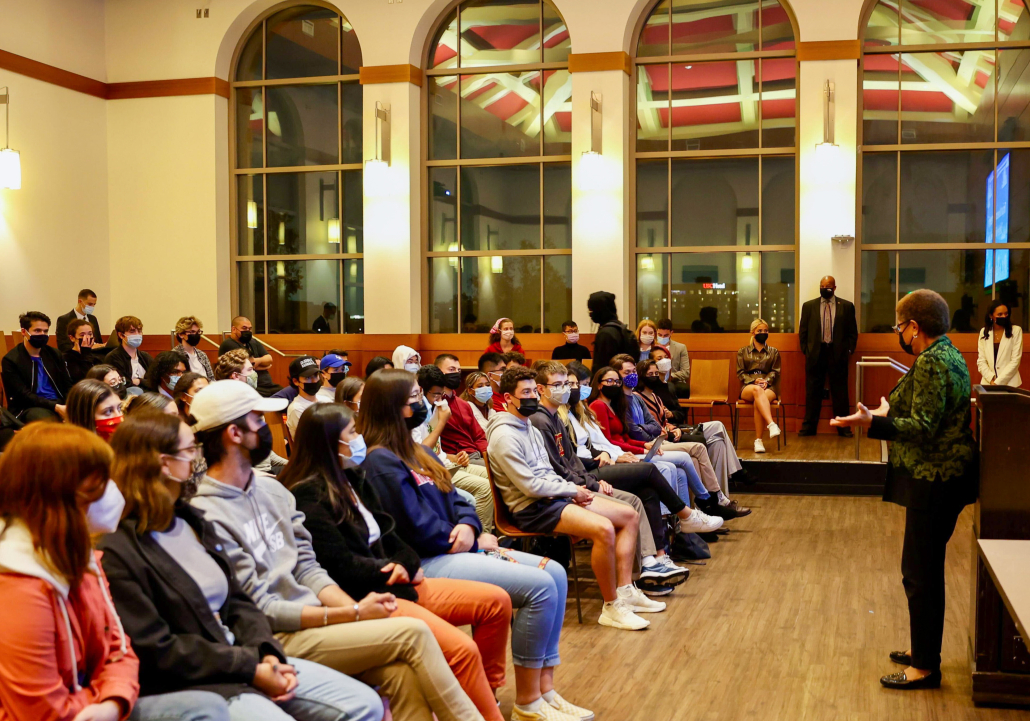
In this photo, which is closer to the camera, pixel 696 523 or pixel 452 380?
pixel 696 523

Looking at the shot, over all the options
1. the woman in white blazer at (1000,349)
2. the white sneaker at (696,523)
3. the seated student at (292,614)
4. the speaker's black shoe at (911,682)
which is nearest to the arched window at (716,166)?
the woman in white blazer at (1000,349)

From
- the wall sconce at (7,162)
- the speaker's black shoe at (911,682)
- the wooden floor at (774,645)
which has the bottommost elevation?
the wooden floor at (774,645)

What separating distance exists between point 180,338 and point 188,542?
618 cm

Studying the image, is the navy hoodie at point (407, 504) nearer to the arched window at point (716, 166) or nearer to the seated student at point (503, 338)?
the seated student at point (503, 338)

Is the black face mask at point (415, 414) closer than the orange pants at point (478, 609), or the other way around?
the orange pants at point (478, 609)

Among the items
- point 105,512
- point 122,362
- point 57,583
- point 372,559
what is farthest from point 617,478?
point 122,362

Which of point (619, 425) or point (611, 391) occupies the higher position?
point (611, 391)

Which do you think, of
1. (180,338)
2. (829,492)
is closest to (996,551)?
(829,492)

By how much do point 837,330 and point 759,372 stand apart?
114 cm

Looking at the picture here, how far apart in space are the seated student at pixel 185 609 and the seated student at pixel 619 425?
4.11m

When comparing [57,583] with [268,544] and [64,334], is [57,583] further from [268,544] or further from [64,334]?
Answer: [64,334]

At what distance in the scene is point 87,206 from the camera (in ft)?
38.6

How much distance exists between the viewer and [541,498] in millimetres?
4617

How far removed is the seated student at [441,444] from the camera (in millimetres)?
5453
